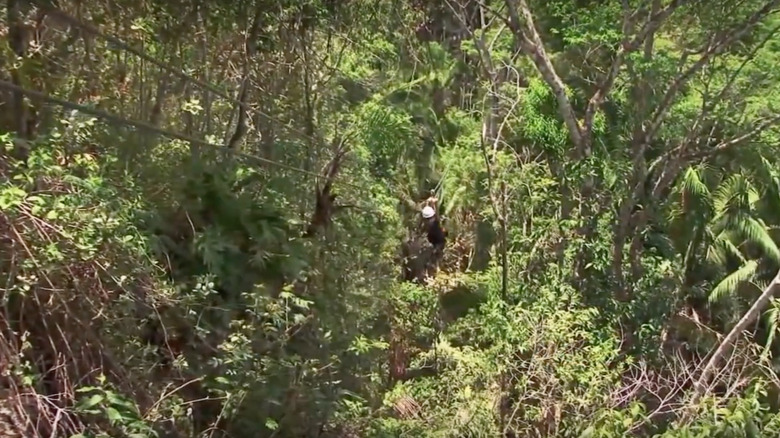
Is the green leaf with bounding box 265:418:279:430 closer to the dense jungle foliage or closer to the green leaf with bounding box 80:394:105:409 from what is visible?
the dense jungle foliage

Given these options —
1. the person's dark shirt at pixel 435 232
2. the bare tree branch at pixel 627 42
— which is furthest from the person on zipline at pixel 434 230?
the bare tree branch at pixel 627 42

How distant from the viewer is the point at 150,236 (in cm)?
329

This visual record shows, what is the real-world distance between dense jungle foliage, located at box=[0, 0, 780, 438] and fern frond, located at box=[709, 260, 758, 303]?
0.02 m

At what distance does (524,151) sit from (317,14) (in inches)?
94.7

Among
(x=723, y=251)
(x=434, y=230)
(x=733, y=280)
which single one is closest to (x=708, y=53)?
(x=733, y=280)

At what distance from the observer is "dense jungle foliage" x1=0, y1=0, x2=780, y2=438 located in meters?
3.04

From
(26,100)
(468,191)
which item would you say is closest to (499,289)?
(468,191)

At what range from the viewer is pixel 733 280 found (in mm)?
7133

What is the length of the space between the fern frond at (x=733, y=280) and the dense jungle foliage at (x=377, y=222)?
1.0 inches

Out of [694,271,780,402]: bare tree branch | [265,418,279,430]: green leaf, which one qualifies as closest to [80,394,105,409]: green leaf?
[265,418,279,430]: green leaf

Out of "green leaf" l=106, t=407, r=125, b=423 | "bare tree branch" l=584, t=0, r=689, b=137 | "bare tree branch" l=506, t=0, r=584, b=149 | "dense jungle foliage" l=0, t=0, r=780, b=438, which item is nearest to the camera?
"green leaf" l=106, t=407, r=125, b=423

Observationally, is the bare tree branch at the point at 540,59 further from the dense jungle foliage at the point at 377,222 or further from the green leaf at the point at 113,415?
the green leaf at the point at 113,415

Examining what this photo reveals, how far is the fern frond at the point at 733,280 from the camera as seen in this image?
22.6 feet

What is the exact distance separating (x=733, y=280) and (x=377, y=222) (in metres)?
3.45
